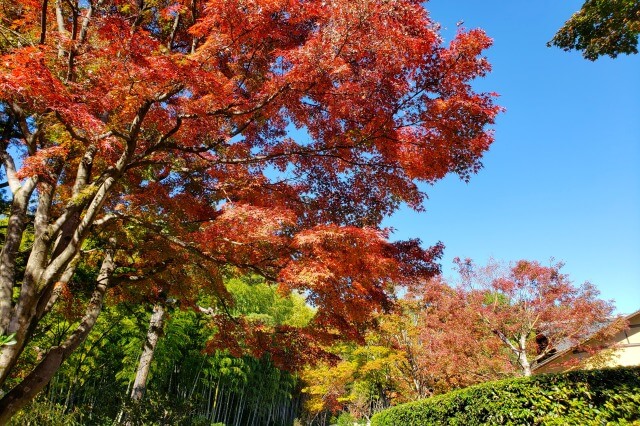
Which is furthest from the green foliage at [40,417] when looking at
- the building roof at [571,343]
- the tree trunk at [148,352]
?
the building roof at [571,343]

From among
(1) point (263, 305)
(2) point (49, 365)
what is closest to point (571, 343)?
(2) point (49, 365)

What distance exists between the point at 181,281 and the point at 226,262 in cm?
164

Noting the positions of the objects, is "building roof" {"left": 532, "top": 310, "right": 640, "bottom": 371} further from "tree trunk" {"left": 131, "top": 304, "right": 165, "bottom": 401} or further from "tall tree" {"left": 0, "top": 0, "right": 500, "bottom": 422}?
"tree trunk" {"left": 131, "top": 304, "right": 165, "bottom": 401}

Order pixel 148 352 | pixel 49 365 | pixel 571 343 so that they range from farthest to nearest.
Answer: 1. pixel 571 343
2. pixel 148 352
3. pixel 49 365

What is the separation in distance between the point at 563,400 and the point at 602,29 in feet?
20.0

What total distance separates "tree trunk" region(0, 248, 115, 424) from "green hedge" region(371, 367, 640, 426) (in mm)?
6433

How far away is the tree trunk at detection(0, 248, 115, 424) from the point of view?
14.3 feet

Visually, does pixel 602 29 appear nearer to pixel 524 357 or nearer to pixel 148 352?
pixel 524 357

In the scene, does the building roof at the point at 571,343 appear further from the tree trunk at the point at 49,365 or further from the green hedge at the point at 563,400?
the tree trunk at the point at 49,365

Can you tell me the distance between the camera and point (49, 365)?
4918mm

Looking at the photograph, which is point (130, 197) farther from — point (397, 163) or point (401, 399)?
point (401, 399)

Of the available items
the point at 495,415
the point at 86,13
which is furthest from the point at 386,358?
the point at 86,13

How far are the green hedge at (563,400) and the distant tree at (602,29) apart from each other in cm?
532

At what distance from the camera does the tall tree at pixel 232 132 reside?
169 inches
